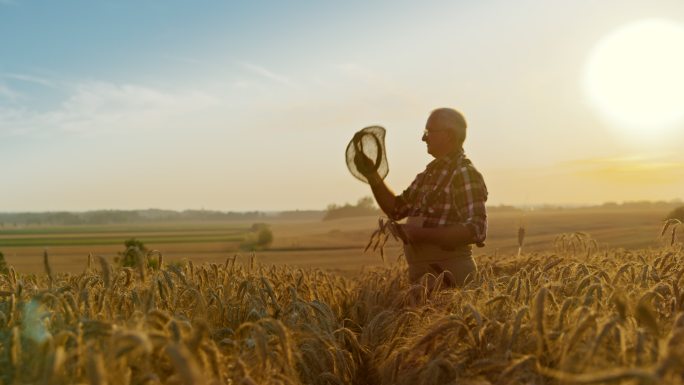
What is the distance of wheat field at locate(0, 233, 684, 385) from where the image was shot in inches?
71.1

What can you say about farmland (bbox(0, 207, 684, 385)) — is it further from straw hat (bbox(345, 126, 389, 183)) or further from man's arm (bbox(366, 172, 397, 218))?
straw hat (bbox(345, 126, 389, 183))

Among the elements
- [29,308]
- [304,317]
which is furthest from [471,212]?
[29,308]

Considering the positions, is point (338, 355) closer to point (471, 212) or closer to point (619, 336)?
point (619, 336)

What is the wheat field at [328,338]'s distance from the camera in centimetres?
181

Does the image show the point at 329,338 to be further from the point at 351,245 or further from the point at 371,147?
the point at 351,245

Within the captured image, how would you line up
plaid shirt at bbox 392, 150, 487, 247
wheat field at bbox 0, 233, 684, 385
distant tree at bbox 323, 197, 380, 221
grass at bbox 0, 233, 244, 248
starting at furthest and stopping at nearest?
distant tree at bbox 323, 197, 380, 221
grass at bbox 0, 233, 244, 248
plaid shirt at bbox 392, 150, 487, 247
wheat field at bbox 0, 233, 684, 385

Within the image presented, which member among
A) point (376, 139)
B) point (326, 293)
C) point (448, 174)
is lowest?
point (326, 293)

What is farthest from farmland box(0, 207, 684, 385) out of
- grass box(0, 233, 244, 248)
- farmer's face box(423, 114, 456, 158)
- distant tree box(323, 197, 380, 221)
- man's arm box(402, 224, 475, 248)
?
distant tree box(323, 197, 380, 221)

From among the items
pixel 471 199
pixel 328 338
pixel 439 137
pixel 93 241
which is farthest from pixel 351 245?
pixel 93 241

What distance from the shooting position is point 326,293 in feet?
18.5

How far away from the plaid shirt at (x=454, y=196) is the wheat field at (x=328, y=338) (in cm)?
85

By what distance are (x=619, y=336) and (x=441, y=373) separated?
0.85 meters

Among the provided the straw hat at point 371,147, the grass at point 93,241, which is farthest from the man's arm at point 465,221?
the grass at point 93,241

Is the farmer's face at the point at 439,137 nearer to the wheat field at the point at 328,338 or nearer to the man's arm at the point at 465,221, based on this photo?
the man's arm at the point at 465,221
